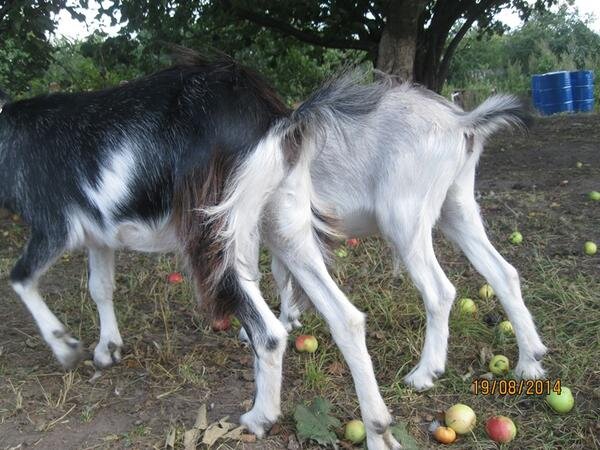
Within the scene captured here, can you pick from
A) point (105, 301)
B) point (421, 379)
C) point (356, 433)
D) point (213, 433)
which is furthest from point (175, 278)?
point (356, 433)

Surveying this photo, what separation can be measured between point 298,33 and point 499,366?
6.25 meters

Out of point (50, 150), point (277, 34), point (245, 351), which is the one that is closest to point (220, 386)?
point (245, 351)

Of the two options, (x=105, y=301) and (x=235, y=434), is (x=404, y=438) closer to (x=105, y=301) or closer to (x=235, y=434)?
(x=235, y=434)

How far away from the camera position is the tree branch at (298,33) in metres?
7.68

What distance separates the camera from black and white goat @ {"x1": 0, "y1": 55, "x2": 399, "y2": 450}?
96.7 inches

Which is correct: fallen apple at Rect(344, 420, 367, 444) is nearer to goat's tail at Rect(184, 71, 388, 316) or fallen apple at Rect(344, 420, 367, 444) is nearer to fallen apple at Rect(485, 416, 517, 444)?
fallen apple at Rect(485, 416, 517, 444)

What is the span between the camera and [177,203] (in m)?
2.53

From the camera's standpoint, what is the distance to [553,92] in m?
15.2

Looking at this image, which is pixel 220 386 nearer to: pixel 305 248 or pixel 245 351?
pixel 245 351

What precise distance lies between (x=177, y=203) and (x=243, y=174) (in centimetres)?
32

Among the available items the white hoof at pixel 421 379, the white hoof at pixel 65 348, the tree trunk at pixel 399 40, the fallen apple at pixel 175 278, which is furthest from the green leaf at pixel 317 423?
the tree trunk at pixel 399 40

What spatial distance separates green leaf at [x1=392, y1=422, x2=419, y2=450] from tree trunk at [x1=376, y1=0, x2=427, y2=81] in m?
4.54

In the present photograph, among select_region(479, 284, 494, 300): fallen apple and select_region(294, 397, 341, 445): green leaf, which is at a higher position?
select_region(479, 284, 494, 300): fallen apple
